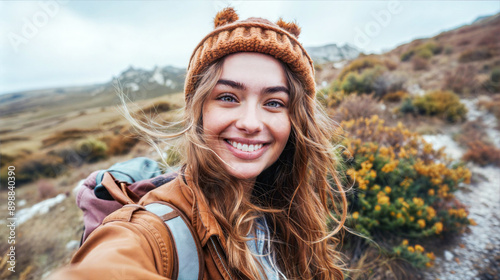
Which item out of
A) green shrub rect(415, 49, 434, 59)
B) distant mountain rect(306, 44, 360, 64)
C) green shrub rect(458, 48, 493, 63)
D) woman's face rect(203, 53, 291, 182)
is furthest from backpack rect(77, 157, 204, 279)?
green shrub rect(415, 49, 434, 59)

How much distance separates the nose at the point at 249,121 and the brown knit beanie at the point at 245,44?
0.34m

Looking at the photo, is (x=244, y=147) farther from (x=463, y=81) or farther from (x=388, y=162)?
(x=463, y=81)

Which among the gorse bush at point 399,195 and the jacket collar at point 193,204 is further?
the gorse bush at point 399,195

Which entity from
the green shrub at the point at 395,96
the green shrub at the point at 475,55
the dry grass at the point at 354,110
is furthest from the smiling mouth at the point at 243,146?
the green shrub at the point at 475,55

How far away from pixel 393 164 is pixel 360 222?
2.88 ft

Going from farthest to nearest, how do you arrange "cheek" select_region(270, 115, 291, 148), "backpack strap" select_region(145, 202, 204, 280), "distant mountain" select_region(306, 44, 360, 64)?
"distant mountain" select_region(306, 44, 360, 64)
"cheek" select_region(270, 115, 291, 148)
"backpack strap" select_region(145, 202, 204, 280)

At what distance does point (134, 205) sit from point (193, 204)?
27 centimetres

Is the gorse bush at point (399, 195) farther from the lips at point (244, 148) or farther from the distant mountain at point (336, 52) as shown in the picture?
the distant mountain at point (336, 52)

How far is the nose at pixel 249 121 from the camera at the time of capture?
1.16 metres

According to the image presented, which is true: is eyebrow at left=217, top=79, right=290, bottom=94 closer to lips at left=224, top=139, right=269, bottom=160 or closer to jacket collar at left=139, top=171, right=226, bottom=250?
lips at left=224, top=139, right=269, bottom=160

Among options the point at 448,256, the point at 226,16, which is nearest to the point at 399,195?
the point at 448,256

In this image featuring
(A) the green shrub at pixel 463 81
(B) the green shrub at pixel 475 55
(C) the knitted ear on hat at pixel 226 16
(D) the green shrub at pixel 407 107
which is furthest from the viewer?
(B) the green shrub at pixel 475 55

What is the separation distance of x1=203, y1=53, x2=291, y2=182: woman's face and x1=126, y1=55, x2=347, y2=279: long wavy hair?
2.2 inches

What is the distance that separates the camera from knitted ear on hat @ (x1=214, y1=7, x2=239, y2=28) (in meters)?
1.39
